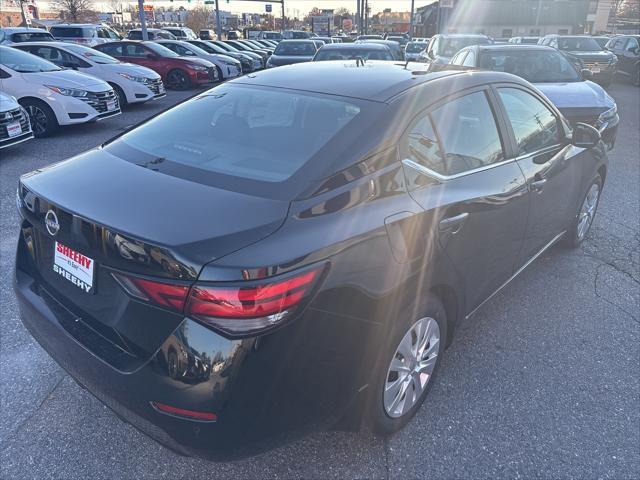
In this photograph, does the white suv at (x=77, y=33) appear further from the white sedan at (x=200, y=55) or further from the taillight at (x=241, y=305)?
the taillight at (x=241, y=305)

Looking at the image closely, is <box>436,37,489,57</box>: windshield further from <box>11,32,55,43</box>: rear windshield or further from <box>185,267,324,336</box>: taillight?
<box>185,267,324,336</box>: taillight

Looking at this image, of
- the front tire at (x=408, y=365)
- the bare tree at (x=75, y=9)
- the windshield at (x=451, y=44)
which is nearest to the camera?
the front tire at (x=408, y=365)

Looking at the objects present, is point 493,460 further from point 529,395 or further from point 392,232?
point 392,232

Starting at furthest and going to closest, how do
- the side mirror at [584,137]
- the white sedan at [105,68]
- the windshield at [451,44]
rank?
the windshield at [451,44] → the white sedan at [105,68] → the side mirror at [584,137]

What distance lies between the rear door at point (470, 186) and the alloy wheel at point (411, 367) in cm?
36

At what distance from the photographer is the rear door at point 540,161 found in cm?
313

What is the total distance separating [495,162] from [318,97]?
1081 millimetres

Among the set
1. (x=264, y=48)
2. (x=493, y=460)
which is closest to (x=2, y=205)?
(x=493, y=460)

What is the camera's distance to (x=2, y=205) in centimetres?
545

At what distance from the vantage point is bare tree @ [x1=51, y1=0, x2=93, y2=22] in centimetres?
4388

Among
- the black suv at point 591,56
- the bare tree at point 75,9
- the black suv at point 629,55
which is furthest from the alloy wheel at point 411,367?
the bare tree at point 75,9

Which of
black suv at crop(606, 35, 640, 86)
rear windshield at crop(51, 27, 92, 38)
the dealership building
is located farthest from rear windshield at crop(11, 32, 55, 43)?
the dealership building

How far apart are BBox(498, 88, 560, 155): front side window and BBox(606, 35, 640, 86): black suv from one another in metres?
19.1

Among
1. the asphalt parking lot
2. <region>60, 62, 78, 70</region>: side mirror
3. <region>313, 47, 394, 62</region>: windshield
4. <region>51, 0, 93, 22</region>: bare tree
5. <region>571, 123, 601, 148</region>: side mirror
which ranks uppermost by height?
<region>51, 0, 93, 22</region>: bare tree
